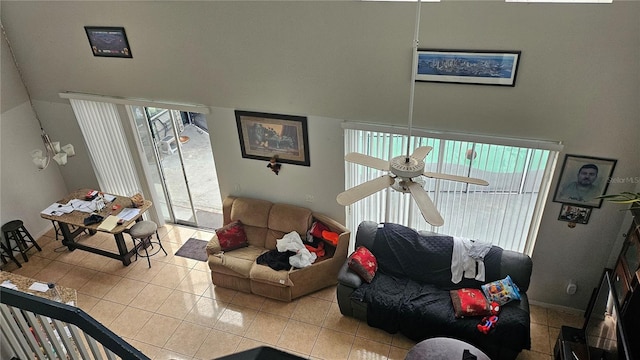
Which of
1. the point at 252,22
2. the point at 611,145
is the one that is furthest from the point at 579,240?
the point at 252,22

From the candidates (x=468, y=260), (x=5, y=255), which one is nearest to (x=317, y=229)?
(x=468, y=260)

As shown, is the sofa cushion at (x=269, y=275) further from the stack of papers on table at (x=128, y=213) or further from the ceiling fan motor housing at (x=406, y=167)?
the ceiling fan motor housing at (x=406, y=167)

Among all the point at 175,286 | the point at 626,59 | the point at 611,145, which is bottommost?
the point at 175,286

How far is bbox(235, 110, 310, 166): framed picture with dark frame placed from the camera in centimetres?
607

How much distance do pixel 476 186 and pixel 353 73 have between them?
211cm

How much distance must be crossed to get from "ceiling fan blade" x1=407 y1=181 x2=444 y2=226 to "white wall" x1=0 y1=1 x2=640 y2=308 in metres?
2.19

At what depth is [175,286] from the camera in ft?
22.0

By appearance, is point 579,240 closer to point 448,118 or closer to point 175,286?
point 448,118

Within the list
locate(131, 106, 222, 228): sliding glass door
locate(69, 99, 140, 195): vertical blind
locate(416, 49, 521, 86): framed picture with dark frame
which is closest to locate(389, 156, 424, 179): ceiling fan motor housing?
locate(416, 49, 521, 86): framed picture with dark frame

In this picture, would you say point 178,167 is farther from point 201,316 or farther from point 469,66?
point 469,66

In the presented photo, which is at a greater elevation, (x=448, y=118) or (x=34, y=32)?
(x=34, y=32)

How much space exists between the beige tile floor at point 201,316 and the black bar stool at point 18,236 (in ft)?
0.61

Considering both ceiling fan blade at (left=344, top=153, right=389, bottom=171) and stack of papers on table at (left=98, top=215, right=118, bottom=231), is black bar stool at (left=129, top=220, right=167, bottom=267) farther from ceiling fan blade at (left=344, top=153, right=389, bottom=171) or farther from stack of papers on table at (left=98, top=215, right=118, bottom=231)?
ceiling fan blade at (left=344, top=153, right=389, bottom=171)

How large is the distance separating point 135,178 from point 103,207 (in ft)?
2.39
